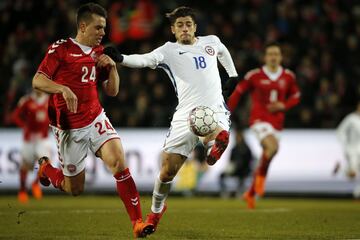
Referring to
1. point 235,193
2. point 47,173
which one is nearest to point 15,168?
point 235,193

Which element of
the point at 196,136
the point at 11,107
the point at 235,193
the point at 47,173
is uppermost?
the point at 196,136

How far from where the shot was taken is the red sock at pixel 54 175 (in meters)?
8.89

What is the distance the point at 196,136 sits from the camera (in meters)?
8.57

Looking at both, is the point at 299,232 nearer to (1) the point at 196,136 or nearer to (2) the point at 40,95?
(1) the point at 196,136

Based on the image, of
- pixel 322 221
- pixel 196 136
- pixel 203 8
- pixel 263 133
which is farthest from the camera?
pixel 203 8

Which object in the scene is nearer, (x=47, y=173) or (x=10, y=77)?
(x=47, y=173)

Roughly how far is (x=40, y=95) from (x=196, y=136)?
29.1ft

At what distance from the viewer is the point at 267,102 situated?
43.6 ft

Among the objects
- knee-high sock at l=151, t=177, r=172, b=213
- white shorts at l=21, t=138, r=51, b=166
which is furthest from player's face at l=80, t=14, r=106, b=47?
white shorts at l=21, t=138, r=51, b=166

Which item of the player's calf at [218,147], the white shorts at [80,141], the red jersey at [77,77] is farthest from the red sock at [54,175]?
the player's calf at [218,147]

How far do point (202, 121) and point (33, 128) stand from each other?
9.50m

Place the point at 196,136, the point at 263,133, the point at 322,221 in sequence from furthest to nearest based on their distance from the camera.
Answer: the point at 263,133 < the point at 322,221 < the point at 196,136

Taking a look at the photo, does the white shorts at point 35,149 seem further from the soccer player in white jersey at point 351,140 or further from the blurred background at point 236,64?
the soccer player in white jersey at point 351,140

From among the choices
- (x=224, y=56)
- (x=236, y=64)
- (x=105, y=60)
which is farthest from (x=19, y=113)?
(x=105, y=60)
